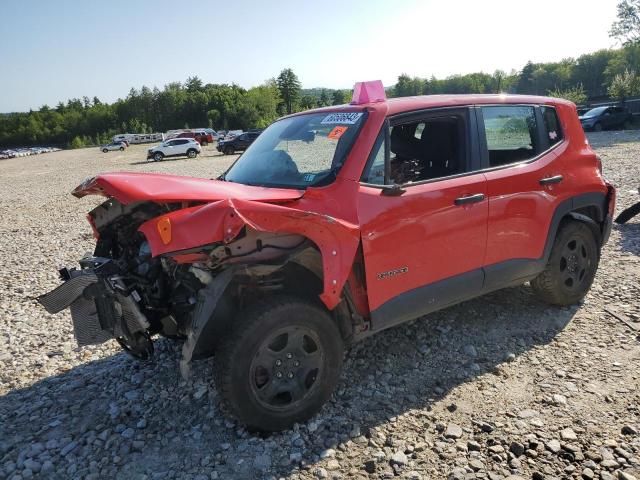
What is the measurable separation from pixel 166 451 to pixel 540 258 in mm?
3278

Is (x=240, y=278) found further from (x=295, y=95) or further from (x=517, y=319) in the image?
(x=295, y=95)

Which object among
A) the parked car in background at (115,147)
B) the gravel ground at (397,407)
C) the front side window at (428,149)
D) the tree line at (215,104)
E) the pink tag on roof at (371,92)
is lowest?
the gravel ground at (397,407)

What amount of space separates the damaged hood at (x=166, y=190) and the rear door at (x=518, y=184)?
164cm

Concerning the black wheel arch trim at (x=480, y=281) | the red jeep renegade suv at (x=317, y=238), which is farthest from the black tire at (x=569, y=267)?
the red jeep renegade suv at (x=317, y=238)

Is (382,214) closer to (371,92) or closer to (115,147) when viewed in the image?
(371,92)

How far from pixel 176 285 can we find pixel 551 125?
3.52m

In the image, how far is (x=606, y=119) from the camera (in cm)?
2888

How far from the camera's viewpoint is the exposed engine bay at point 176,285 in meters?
2.75

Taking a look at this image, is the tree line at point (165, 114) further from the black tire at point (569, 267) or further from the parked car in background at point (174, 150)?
the black tire at point (569, 267)

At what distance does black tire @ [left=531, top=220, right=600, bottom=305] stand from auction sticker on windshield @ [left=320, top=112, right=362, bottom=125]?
2235mm

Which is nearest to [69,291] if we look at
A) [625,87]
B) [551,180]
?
[551,180]

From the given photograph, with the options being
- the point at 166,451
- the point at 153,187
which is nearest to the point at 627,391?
the point at 166,451

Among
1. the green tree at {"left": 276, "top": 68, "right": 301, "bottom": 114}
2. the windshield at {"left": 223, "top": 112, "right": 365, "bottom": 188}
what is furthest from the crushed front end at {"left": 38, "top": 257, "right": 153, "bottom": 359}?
the green tree at {"left": 276, "top": 68, "right": 301, "bottom": 114}

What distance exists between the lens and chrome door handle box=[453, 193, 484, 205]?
135 inches
